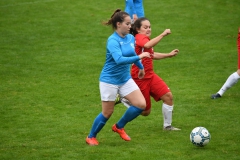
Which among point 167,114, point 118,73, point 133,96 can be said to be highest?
point 118,73

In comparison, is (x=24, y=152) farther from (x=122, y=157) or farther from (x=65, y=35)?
(x=65, y=35)

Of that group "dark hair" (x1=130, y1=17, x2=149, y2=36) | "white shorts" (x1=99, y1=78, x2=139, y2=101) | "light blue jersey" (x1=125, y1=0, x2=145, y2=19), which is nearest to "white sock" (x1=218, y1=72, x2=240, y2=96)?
"dark hair" (x1=130, y1=17, x2=149, y2=36)

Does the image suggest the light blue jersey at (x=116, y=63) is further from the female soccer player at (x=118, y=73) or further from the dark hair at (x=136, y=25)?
the dark hair at (x=136, y=25)

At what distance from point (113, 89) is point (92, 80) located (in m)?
5.75

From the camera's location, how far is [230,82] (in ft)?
40.8

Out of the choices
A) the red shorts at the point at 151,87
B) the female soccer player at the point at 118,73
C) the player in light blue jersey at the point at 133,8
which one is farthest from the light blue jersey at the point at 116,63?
the player in light blue jersey at the point at 133,8

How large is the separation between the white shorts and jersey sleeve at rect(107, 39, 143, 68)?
0.59 meters

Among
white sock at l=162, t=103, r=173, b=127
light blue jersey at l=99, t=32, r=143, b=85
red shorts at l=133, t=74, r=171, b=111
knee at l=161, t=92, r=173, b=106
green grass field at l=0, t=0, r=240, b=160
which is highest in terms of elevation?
light blue jersey at l=99, t=32, r=143, b=85

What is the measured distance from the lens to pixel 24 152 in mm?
8602

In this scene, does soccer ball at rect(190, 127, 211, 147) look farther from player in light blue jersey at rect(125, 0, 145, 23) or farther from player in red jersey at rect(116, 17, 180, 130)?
player in light blue jersey at rect(125, 0, 145, 23)

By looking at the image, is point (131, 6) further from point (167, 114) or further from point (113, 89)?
point (113, 89)

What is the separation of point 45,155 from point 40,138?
113 cm

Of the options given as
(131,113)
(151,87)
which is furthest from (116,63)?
(151,87)

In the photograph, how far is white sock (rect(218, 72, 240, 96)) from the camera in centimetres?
1236
